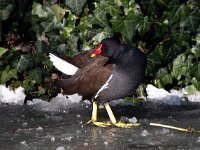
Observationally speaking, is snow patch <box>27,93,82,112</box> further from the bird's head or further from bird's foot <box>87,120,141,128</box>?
the bird's head

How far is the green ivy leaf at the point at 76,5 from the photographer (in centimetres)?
758

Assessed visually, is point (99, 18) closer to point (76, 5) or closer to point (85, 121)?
point (76, 5)

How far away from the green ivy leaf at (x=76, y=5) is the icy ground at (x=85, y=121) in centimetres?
106

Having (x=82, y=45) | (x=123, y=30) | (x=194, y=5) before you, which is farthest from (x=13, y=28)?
(x=194, y=5)

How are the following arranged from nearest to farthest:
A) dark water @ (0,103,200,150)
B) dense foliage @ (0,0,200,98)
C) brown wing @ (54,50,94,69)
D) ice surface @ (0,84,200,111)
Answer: dark water @ (0,103,200,150), brown wing @ (54,50,94,69), ice surface @ (0,84,200,111), dense foliage @ (0,0,200,98)

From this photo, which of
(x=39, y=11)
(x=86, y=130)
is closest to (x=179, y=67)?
(x=39, y=11)

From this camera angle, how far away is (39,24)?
778cm

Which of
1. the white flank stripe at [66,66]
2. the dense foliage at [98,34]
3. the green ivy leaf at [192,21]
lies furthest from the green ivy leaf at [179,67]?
the white flank stripe at [66,66]

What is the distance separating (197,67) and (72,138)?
7.66 feet

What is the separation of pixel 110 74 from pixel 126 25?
1.20 meters

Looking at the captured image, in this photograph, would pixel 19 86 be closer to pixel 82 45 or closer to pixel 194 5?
pixel 82 45

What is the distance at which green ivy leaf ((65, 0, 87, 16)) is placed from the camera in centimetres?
758

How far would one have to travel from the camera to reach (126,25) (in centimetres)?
717

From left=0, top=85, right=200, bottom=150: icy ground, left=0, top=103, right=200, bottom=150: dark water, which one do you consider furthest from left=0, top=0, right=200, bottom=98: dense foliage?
left=0, top=103, right=200, bottom=150: dark water
